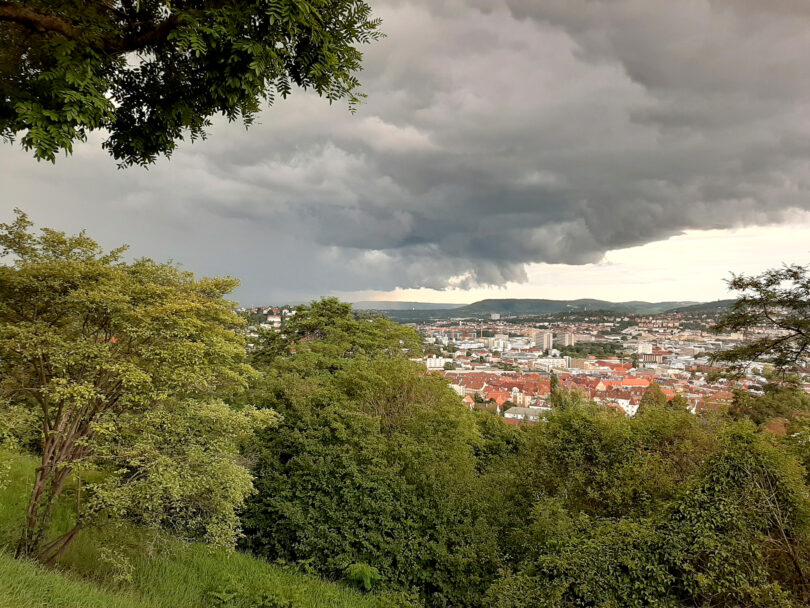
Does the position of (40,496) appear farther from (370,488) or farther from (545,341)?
(545,341)

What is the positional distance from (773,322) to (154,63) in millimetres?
14340

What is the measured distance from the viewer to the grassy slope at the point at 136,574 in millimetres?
5199

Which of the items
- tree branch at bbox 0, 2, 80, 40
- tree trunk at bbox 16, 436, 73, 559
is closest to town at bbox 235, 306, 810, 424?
tree trunk at bbox 16, 436, 73, 559

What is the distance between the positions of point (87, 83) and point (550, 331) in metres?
187

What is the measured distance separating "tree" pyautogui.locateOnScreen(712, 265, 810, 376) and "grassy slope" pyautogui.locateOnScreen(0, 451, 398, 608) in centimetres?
1183

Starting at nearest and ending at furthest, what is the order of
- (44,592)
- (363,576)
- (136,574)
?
(44,592) < (136,574) < (363,576)

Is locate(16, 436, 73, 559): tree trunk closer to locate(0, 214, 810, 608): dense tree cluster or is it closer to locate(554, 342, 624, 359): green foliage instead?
locate(0, 214, 810, 608): dense tree cluster

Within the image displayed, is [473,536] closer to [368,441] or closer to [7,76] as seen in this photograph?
[368,441]

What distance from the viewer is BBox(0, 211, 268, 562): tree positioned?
20.7ft

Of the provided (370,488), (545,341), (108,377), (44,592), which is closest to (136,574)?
(44,592)

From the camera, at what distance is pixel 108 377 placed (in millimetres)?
6977

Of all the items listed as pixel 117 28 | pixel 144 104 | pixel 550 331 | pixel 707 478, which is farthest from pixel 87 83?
pixel 550 331

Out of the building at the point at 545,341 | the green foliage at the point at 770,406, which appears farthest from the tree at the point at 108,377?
the building at the point at 545,341

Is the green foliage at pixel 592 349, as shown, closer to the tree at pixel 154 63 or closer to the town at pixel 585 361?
the town at pixel 585 361
